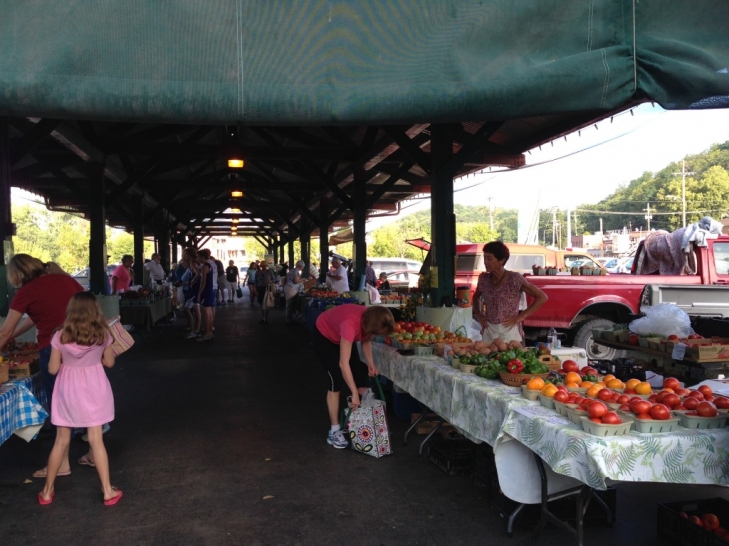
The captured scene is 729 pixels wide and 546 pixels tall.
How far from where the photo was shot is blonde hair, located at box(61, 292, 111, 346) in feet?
13.6

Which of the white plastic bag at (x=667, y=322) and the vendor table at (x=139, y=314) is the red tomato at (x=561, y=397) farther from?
the vendor table at (x=139, y=314)

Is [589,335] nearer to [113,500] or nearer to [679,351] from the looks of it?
[679,351]

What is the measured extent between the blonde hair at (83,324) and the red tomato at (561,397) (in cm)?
307

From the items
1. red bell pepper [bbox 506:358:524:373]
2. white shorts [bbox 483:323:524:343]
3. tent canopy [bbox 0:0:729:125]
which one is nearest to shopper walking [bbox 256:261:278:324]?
white shorts [bbox 483:323:524:343]

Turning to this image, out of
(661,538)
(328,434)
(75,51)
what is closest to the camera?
(75,51)

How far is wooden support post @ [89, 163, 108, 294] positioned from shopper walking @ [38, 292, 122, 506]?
7705mm

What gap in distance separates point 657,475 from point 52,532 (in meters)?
3.61

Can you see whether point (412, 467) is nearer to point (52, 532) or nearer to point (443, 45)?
point (52, 532)

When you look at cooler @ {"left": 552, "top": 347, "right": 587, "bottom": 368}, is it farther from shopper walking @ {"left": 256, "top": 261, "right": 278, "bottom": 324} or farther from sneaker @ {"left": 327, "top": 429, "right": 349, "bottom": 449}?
shopper walking @ {"left": 256, "top": 261, "right": 278, "bottom": 324}

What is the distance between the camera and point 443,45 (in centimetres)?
261

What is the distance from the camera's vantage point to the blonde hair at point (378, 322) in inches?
194

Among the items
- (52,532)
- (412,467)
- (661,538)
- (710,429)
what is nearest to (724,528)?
(661,538)

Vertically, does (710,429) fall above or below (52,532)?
above

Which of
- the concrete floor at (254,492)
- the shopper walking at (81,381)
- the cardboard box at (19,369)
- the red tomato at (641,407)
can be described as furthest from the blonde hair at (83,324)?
the red tomato at (641,407)
